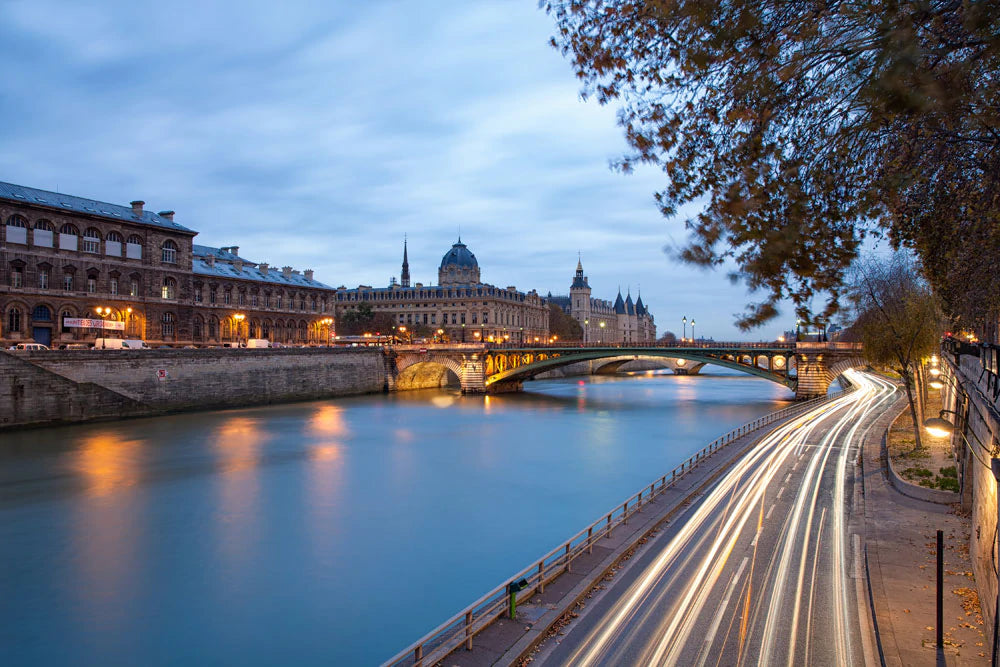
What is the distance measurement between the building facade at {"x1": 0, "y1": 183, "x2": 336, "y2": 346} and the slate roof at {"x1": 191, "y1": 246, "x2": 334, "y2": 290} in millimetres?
268

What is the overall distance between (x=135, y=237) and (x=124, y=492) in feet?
124

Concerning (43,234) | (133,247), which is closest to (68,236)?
(43,234)

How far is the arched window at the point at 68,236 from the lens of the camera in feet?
163

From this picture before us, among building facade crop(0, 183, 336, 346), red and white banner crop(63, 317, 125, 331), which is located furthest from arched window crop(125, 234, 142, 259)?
red and white banner crop(63, 317, 125, 331)

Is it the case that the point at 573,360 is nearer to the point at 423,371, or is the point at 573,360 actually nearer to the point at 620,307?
the point at 423,371

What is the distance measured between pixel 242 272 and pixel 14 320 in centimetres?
2582

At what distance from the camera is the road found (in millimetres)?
9828

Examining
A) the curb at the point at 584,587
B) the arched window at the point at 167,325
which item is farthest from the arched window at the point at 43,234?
the curb at the point at 584,587

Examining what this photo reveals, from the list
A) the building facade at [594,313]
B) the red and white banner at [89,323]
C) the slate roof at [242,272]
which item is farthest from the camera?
the building facade at [594,313]

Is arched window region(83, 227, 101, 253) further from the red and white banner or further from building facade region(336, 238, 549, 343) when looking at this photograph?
building facade region(336, 238, 549, 343)

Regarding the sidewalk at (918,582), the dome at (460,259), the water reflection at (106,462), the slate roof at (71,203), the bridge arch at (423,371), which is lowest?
the water reflection at (106,462)

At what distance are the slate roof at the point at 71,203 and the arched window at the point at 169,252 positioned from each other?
145 cm

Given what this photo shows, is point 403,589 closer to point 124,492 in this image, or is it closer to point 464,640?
point 464,640

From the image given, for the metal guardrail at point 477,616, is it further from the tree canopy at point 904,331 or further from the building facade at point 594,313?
the building facade at point 594,313
